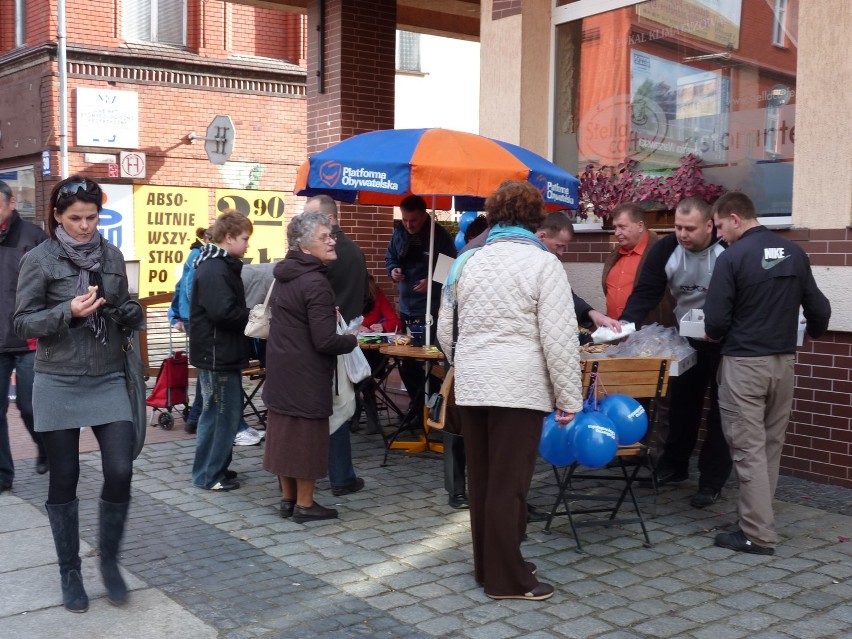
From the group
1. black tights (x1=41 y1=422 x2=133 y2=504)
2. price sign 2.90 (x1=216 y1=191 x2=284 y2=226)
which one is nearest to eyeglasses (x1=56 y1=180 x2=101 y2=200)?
black tights (x1=41 y1=422 x2=133 y2=504)

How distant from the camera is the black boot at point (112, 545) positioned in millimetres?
4555

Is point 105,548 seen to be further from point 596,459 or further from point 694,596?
point 694,596

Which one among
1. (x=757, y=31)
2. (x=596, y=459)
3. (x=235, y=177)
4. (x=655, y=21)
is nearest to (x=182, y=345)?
(x=235, y=177)

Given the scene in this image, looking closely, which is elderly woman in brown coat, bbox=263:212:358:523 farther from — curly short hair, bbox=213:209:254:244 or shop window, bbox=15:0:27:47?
shop window, bbox=15:0:27:47

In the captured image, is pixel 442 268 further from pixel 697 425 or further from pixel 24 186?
pixel 24 186

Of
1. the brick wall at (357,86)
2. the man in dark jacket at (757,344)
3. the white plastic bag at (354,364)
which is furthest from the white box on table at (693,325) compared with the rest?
the brick wall at (357,86)

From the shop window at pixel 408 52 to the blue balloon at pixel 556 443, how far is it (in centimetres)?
1855

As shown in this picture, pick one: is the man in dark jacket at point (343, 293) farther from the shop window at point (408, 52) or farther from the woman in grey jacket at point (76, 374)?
the shop window at point (408, 52)

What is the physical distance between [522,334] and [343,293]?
2.45 m

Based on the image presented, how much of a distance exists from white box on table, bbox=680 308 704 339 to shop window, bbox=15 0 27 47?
1551 centimetres

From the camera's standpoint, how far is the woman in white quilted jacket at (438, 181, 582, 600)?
442 cm

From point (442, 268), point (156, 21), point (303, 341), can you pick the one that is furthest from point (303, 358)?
point (156, 21)

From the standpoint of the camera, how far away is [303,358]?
5.70m

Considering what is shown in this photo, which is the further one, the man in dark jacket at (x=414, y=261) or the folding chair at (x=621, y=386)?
the man in dark jacket at (x=414, y=261)
